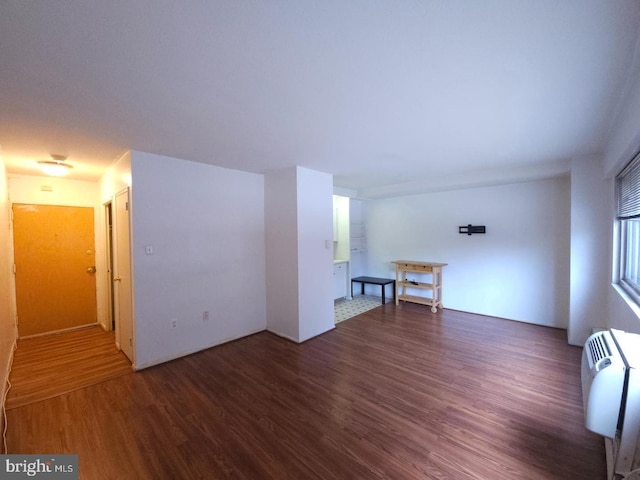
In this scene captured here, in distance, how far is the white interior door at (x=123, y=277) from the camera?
2.99m

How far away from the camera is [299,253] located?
3.58 meters

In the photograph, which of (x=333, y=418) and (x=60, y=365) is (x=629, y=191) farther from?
(x=60, y=365)

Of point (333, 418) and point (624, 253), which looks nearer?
point (333, 418)

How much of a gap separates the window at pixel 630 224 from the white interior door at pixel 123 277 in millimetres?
4760

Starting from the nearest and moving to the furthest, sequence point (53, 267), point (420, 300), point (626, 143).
A: point (626, 143)
point (53, 267)
point (420, 300)

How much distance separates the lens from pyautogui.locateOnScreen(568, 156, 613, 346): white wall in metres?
3.13

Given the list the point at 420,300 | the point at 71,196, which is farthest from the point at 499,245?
the point at 71,196

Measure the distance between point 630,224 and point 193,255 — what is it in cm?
474

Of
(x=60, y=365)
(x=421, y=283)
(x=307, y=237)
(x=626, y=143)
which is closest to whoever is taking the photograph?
(x=626, y=143)

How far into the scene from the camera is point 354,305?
5469 mm

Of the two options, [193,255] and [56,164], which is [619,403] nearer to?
[193,255]

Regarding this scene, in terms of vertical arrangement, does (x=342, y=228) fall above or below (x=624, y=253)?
above

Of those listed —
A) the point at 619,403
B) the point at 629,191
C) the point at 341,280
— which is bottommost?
the point at 341,280

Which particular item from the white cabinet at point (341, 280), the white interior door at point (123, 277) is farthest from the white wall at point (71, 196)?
the white cabinet at point (341, 280)
